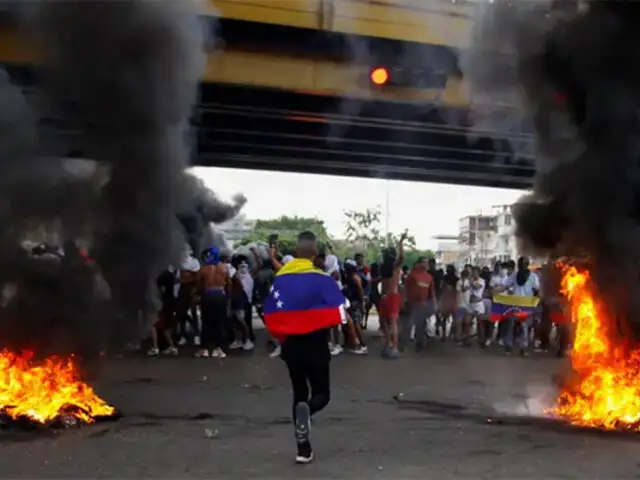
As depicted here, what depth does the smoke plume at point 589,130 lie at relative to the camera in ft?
20.3

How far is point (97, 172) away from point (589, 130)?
375 cm

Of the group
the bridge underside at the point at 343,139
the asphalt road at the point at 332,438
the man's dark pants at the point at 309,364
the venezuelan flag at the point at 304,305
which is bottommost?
the asphalt road at the point at 332,438

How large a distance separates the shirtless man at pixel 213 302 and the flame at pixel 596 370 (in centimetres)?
541

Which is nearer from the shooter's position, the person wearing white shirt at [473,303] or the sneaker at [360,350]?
the sneaker at [360,350]

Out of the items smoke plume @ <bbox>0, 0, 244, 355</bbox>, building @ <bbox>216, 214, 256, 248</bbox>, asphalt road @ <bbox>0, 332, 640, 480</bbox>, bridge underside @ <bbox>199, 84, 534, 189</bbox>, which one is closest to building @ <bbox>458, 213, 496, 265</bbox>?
building @ <bbox>216, 214, 256, 248</bbox>

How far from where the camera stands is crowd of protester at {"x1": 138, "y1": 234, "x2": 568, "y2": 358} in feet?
37.0

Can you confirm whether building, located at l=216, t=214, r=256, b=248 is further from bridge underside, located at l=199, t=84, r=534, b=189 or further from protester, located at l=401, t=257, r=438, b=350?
protester, located at l=401, t=257, r=438, b=350

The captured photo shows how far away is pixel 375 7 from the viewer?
36.2 feet

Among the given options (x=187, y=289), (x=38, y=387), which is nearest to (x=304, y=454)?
(x=38, y=387)

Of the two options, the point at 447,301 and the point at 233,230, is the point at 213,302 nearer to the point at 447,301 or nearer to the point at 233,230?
the point at 447,301

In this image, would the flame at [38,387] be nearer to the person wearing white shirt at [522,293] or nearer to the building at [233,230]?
the person wearing white shirt at [522,293]

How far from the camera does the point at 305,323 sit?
16.9ft

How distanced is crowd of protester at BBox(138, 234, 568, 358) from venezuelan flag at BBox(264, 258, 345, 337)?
533 centimetres

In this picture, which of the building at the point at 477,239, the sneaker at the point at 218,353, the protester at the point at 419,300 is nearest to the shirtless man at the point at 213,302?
the sneaker at the point at 218,353
